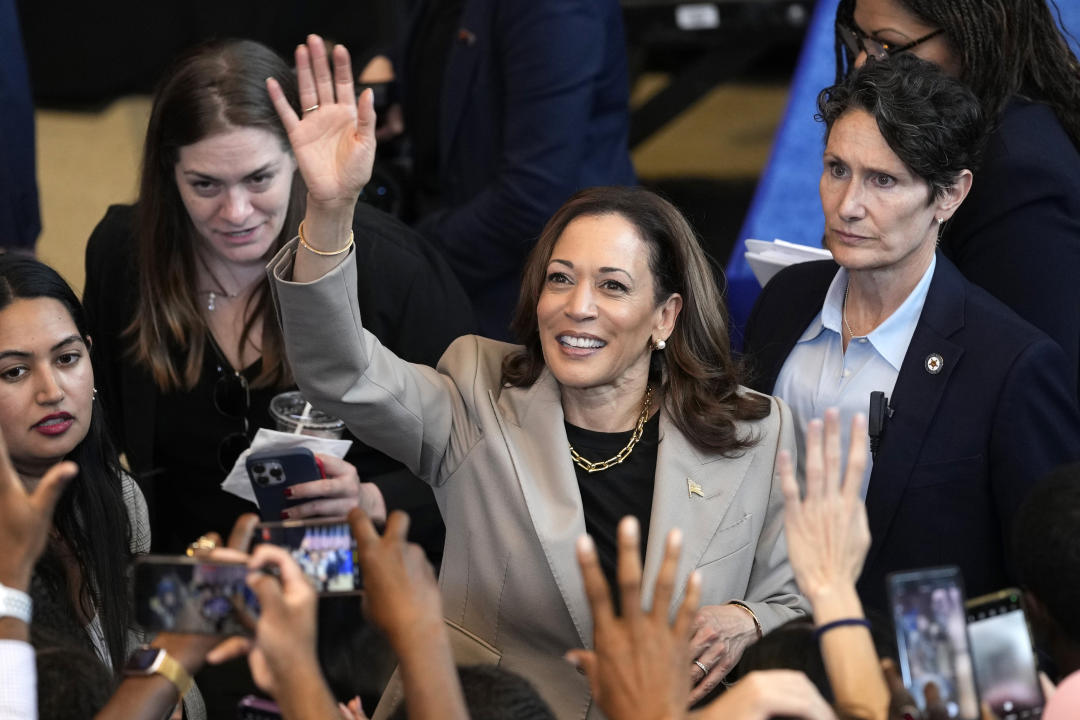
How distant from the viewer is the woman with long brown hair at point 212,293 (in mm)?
2826

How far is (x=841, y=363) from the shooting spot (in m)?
2.68

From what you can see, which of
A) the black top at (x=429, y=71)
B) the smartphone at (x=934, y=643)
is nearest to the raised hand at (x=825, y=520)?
the smartphone at (x=934, y=643)

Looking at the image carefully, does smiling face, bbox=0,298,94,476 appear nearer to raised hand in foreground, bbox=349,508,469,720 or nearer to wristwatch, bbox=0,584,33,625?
wristwatch, bbox=0,584,33,625

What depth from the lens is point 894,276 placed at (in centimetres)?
258

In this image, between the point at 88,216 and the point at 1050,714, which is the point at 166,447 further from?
the point at 88,216

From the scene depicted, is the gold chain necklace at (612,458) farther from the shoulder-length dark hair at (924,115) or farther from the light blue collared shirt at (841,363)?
the shoulder-length dark hair at (924,115)

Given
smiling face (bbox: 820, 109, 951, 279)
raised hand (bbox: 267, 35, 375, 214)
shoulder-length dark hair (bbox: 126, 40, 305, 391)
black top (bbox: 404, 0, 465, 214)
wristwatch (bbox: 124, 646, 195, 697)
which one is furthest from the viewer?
black top (bbox: 404, 0, 465, 214)

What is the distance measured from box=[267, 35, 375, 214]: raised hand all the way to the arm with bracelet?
33.1 inches

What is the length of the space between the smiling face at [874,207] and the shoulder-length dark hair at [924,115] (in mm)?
21

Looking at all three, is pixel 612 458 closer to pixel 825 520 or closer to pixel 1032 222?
pixel 825 520

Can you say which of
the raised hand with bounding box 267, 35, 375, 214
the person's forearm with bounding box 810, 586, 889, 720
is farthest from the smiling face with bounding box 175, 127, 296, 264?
the person's forearm with bounding box 810, 586, 889, 720

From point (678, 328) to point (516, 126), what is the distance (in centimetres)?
111

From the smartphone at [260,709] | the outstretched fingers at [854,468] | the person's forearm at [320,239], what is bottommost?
the smartphone at [260,709]

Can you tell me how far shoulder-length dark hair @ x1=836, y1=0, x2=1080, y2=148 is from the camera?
2748 mm
